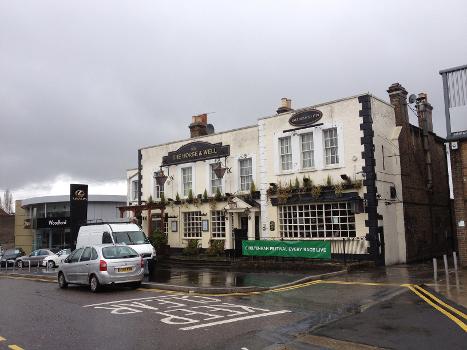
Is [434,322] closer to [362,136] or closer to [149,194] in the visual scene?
[362,136]

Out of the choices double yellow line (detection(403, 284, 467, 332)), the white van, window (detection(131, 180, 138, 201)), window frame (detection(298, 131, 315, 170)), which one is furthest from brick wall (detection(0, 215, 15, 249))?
double yellow line (detection(403, 284, 467, 332))

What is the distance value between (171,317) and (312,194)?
41.1 feet

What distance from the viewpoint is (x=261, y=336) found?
7.94 m

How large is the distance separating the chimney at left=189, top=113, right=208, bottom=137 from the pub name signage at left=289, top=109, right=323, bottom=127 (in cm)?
794

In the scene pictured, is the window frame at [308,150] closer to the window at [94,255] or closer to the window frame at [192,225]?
the window frame at [192,225]

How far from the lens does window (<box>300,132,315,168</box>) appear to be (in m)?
21.8

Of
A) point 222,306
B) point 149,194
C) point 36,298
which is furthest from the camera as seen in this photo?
point 149,194

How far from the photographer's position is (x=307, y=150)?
866 inches

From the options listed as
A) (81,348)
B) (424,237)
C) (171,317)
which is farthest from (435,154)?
(81,348)

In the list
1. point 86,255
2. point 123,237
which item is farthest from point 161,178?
point 86,255

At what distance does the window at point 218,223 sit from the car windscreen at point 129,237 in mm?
6434

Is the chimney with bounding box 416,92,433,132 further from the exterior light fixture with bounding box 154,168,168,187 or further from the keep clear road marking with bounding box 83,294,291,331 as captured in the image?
the keep clear road marking with bounding box 83,294,291,331

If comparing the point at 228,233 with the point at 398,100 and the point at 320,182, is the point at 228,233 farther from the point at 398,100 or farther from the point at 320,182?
the point at 398,100

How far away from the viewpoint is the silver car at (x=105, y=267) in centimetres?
1420
